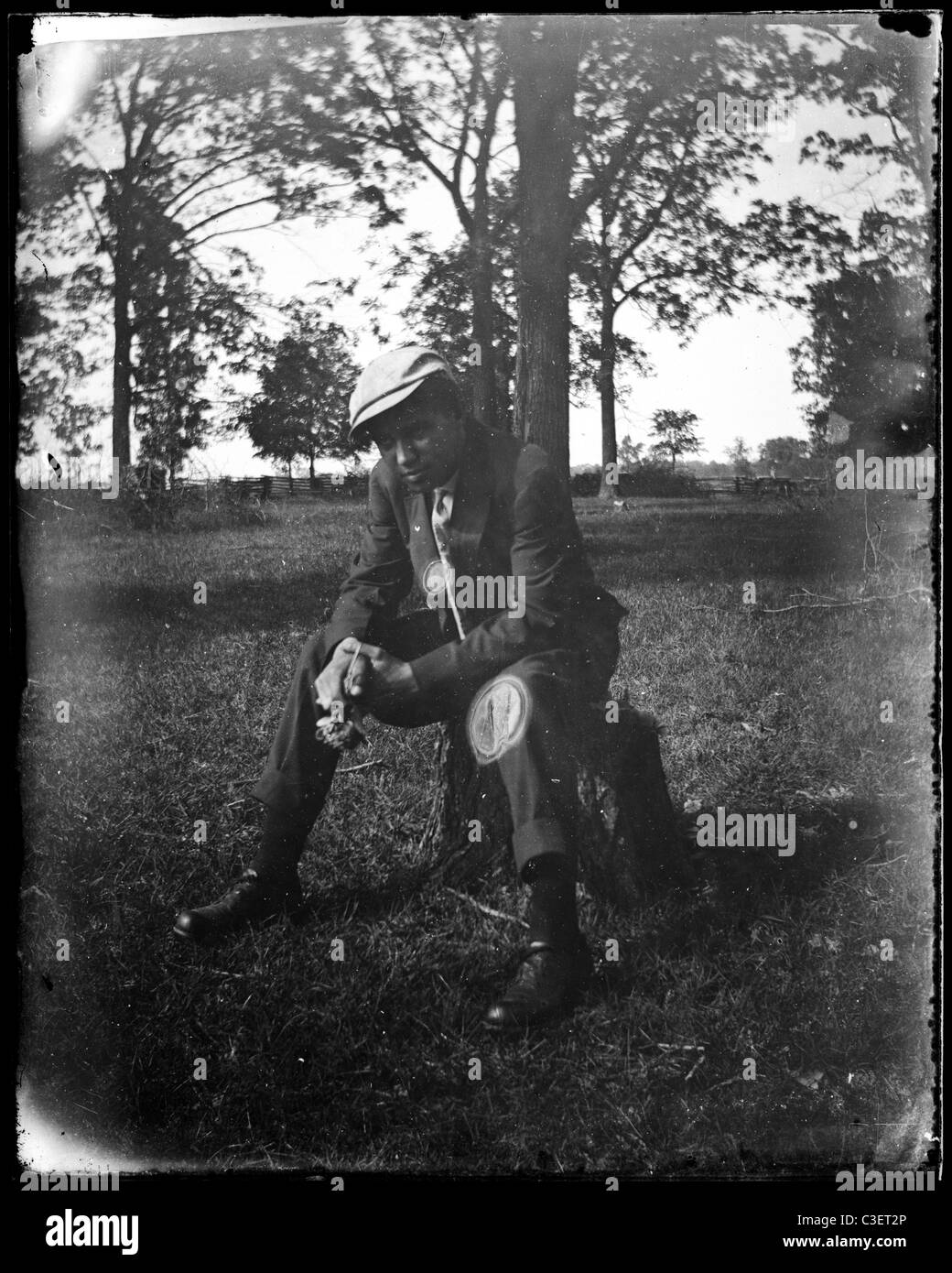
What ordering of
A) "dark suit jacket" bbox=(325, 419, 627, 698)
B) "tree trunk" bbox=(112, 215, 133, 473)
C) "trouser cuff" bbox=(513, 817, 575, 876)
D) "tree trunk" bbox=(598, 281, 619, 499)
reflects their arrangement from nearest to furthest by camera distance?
"trouser cuff" bbox=(513, 817, 575, 876)
"dark suit jacket" bbox=(325, 419, 627, 698)
"tree trunk" bbox=(598, 281, 619, 499)
"tree trunk" bbox=(112, 215, 133, 473)

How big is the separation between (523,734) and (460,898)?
0.61 meters

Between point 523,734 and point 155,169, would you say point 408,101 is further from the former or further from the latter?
Answer: point 523,734

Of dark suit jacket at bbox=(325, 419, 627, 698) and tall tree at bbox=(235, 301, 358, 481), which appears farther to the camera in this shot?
tall tree at bbox=(235, 301, 358, 481)

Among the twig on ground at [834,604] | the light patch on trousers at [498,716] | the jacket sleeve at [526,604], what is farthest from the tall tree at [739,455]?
the light patch on trousers at [498,716]

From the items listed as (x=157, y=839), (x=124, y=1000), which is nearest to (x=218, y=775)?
(x=157, y=839)

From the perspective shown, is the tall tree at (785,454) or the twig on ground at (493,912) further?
the tall tree at (785,454)

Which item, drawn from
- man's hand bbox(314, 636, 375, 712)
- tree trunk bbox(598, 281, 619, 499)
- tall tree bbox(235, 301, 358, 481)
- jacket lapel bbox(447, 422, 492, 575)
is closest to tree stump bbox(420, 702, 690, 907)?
man's hand bbox(314, 636, 375, 712)

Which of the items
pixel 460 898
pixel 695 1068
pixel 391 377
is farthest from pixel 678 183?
pixel 695 1068

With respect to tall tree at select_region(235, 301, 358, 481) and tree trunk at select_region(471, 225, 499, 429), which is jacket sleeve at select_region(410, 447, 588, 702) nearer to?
tree trunk at select_region(471, 225, 499, 429)

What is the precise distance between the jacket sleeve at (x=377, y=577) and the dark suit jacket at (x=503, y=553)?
1 cm

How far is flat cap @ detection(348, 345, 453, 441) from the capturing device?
346cm

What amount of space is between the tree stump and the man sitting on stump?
83 mm

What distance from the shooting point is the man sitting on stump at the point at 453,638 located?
11.0ft

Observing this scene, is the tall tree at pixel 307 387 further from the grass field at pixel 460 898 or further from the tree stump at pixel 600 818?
the tree stump at pixel 600 818
